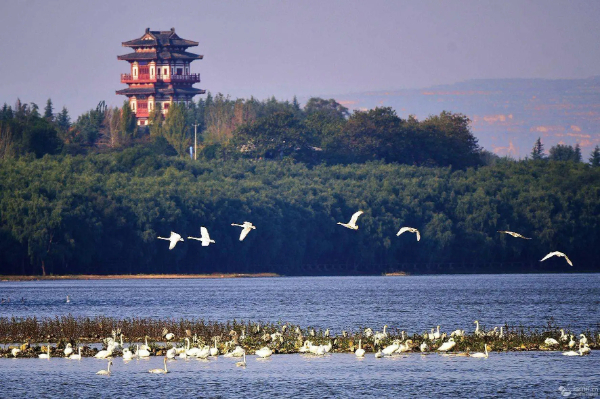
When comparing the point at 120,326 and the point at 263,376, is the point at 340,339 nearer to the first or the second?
the point at 263,376

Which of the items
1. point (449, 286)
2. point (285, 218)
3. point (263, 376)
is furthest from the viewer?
point (285, 218)

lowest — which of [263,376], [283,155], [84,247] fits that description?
[263,376]

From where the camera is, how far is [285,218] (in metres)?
121

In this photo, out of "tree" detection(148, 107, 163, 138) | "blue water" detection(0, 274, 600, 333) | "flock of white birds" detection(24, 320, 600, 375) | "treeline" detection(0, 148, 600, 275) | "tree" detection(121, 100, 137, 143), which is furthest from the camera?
"tree" detection(148, 107, 163, 138)

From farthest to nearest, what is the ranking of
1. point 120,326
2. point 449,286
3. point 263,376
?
point 449,286
point 120,326
point 263,376

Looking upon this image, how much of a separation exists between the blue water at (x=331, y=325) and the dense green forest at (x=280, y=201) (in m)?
6.23

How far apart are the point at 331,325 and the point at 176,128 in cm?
10501

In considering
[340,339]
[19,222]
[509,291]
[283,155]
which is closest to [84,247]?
[19,222]

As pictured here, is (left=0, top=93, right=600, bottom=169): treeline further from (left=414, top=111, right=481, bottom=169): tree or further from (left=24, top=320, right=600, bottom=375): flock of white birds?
(left=24, top=320, right=600, bottom=375): flock of white birds

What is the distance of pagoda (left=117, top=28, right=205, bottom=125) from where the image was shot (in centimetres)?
17400

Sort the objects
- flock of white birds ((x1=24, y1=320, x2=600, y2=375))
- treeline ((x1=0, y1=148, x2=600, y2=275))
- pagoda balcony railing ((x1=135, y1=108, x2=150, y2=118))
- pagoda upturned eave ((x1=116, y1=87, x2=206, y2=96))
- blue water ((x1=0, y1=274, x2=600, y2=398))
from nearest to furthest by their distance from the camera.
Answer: blue water ((x1=0, y1=274, x2=600, y2=398))
flock of white birds ((x1=24, y1=320, x2=600, y2=375))
treeline ((x1=0, y1=148, x2=600, y2=275))
pagoda upturned eave ((x1=116, y1=87, x2=206, y2=96))
pagoda balcony railing ((x1=135, y1=108, x2=150, y2=118))

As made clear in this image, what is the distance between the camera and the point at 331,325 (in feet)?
171

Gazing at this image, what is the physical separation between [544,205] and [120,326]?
9058cm

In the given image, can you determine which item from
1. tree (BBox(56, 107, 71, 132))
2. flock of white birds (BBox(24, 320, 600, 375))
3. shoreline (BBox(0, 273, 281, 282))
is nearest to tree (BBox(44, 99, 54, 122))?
tree (BBox(56, 107, 71, 132))
